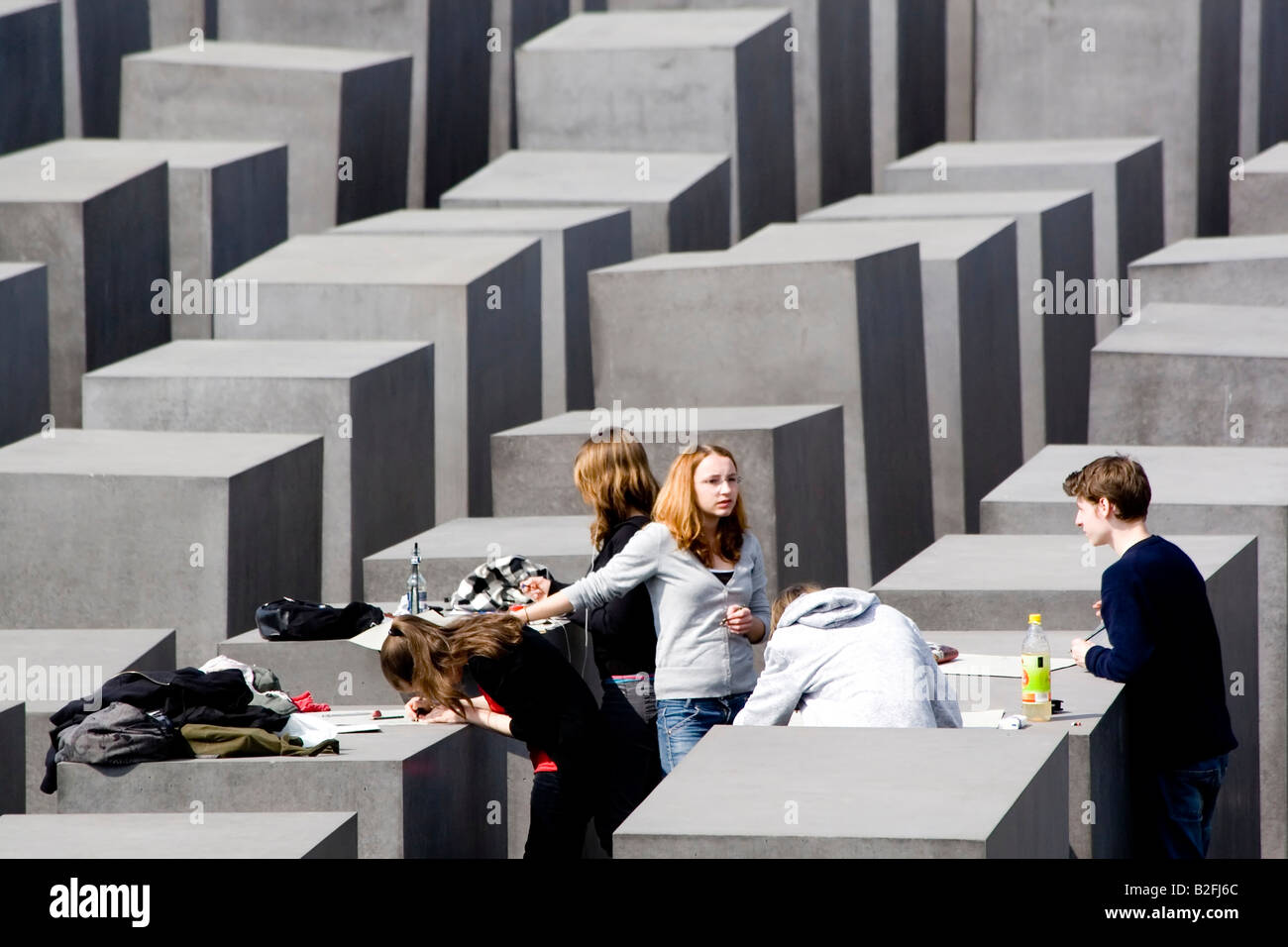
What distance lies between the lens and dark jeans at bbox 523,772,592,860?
20.4 ft

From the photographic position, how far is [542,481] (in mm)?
10227

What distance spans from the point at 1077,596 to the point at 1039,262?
6909mm

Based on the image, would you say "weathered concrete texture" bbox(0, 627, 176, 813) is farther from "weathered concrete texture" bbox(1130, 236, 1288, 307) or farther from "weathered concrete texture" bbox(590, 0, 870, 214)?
"weathered concrete texture" bbox(590, 0, 870, 214)

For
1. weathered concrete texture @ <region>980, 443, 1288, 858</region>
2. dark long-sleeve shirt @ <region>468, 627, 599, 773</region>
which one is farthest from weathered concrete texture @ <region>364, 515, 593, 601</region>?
dark long-sleeve shirt @ <region>468, 627, 599, 773</region>

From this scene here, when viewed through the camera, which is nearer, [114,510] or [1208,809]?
[1208,809]

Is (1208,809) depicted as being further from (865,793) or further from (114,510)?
(114,510)

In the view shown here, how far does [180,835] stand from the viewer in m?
5.23

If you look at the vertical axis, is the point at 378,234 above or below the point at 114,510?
above

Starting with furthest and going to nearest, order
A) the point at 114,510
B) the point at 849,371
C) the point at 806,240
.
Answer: the point at 806,240 → the point at 849,371 → the point at 114,510

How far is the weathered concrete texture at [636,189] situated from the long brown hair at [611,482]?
7.60 metres
